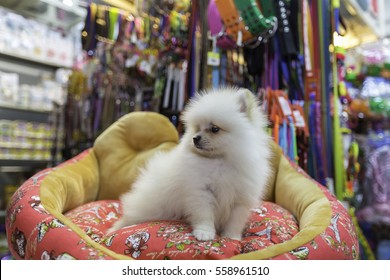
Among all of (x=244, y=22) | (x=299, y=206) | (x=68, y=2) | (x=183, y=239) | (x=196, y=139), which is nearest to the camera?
(x=183, y=239)

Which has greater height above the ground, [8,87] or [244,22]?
[244,22]

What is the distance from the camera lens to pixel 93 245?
90 cm

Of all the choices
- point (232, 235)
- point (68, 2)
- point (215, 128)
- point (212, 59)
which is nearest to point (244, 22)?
point (212, 59)

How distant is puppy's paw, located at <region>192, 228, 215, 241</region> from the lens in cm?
93

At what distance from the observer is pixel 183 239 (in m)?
0.92

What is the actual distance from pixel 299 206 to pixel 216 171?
0.50 meters

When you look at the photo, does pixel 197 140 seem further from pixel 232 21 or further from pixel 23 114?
pixel 23 114

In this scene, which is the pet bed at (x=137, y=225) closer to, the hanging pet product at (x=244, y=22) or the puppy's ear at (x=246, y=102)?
the puppy's ear at (x=246, y=102)

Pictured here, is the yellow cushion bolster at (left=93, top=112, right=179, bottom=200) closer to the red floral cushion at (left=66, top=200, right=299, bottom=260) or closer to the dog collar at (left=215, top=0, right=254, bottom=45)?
the red floral cushion at (left=66, top=200, right=299, bottom=260)

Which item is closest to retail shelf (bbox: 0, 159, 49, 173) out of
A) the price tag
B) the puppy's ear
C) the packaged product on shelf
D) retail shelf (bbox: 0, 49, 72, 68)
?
the packaged product on shelf

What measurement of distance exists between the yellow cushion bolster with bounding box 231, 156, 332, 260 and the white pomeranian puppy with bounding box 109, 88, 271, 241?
0.19m

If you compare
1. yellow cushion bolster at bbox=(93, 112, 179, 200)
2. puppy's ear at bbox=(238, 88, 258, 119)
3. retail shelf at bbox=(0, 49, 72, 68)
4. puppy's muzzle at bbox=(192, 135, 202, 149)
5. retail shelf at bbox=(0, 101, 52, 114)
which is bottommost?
yellow cushion bolster at bbox=(93, 112, 179, 200)
